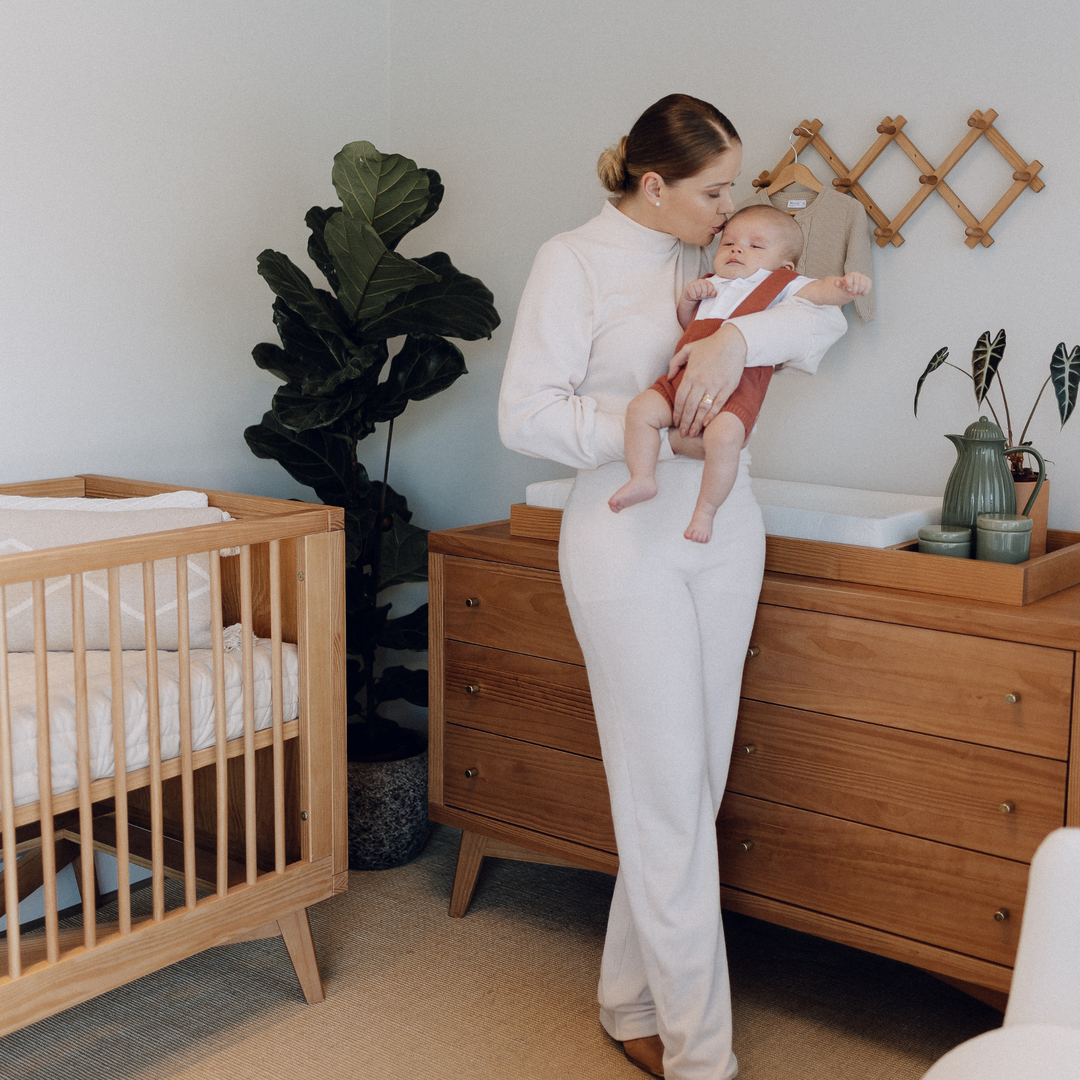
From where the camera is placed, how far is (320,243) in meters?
2.26

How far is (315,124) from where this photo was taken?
261 cm

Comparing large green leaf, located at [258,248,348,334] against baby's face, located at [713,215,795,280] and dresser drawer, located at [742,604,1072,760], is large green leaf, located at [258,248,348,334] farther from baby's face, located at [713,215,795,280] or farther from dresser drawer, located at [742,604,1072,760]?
dresser drawer, located at [742,604,1072,760]

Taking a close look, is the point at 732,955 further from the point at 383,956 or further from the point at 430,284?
the point at 430,284

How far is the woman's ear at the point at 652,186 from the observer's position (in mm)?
1518

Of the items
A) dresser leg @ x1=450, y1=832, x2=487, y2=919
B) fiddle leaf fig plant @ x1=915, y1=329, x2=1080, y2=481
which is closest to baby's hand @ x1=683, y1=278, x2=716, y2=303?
fiddle leaf fig plant @ x1=915, y1=329, x2=1080, y2=481

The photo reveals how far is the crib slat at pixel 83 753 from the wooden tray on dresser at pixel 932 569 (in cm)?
103

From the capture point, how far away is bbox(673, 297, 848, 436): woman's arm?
1.42 m

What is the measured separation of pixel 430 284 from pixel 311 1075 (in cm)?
145

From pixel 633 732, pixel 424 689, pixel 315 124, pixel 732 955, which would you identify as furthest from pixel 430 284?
pixel 732 955

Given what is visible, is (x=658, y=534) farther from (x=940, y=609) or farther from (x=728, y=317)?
(x=940, y=609)

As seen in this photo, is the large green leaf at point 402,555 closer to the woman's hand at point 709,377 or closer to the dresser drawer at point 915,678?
the dresser drawer at point 915,678

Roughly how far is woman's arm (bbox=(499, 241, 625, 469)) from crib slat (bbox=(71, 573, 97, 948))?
0.62 meters

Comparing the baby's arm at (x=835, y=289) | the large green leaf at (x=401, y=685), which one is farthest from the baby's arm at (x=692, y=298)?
the large green leaf at (x=401, y=685)

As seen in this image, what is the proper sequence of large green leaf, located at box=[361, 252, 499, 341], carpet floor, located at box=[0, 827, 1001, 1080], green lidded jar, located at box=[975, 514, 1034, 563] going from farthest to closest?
large green leaf, located at box=[361, 252, 499, 341] → carpet floor, located at box=[0, 827, 1001, 1080] → green lidded jar, located at box=[975, 514, 1034, 563]
